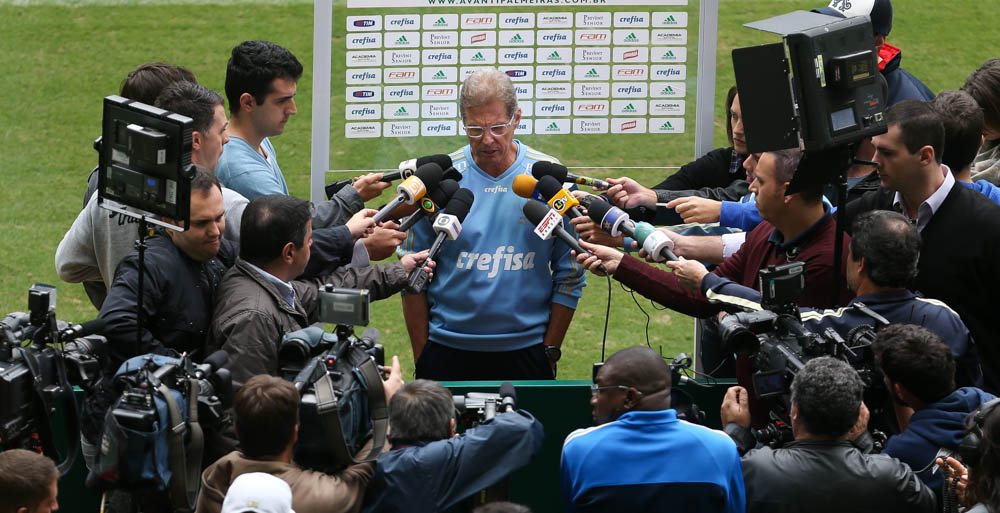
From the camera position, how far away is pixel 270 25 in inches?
571

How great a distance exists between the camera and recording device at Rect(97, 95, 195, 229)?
5.01 m

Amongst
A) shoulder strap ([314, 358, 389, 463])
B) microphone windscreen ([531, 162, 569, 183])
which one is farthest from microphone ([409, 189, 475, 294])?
shoulder strap ([314, 358, 389, 463])

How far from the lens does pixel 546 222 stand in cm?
611

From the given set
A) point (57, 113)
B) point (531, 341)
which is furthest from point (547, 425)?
point (57, 113)

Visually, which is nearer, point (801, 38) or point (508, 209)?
point (801, 38)

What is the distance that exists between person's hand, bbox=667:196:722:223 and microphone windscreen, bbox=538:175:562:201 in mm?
801

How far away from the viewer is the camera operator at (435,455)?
15.0 ft

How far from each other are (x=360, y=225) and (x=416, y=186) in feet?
1.06

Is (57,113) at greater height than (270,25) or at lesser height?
lesser

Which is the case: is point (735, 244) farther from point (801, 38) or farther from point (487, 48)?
point (487, 48)

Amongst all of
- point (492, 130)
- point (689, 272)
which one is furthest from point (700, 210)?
point (492, 130)

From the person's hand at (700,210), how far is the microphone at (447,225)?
1.14 meters

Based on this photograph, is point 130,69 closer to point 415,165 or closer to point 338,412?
point 415,165

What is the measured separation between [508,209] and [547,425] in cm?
119
